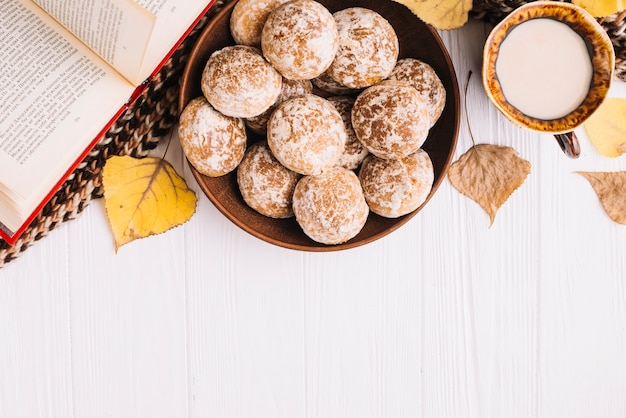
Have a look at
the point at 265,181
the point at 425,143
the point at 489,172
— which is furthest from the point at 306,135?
the point at 489,172

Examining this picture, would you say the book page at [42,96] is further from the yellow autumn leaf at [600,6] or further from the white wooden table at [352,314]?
the yellow autumn leaf at [600,6]

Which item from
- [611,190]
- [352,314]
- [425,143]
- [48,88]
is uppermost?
[48,88]

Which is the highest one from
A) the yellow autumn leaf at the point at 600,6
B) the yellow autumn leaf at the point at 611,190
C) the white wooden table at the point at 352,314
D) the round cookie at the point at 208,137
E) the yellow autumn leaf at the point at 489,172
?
the yellow autumn leaf at the point at 600,6

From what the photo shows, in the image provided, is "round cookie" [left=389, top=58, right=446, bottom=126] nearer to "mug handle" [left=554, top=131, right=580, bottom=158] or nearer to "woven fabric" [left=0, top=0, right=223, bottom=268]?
"mug handle" [left=554, top=131, right=580, bottom=158]

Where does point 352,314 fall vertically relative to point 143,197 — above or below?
below

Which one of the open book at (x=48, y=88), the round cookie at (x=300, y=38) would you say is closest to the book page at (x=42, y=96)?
the open book at (x=48, y=88)

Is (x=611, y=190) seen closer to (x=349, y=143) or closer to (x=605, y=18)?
(x=605, y=18)

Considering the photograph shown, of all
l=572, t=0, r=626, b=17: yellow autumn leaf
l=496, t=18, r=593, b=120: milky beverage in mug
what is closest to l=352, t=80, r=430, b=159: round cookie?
l=496, t=18, r=593, b=120: milky beverage in mug
